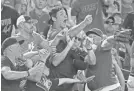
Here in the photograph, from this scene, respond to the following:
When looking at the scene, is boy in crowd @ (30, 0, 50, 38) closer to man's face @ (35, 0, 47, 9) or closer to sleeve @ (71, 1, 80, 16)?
man's face @ (35, 0, 47, 9)

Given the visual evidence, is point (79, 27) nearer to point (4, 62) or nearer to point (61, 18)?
point (61, 18)

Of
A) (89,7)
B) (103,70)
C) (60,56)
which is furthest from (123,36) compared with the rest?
(89,7)

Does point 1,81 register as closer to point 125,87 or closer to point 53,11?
point 53,11

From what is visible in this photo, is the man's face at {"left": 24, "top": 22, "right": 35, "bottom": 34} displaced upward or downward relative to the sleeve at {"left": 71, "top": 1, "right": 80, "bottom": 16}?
downward

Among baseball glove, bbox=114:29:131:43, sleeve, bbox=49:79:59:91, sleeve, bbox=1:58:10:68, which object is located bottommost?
sleeve, bbox=49:79:59:91

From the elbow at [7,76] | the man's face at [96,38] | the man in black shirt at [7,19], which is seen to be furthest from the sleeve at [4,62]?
the man in black shirt at [7,19]

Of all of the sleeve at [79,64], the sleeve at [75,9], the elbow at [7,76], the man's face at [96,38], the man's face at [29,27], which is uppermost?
the sleeve at [75,9]

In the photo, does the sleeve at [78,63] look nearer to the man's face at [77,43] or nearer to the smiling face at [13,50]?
the man's face at [77,43]

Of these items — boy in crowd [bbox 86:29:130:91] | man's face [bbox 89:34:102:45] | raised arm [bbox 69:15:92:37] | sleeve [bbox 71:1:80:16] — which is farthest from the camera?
sleeve [bbox 71:1:80:16]

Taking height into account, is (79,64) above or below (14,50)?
below

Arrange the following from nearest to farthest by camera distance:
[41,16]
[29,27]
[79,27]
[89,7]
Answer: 1. [29,27]
2. [79,27]
3. [89,7]
4. [41,16]

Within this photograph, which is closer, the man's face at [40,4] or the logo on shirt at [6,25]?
the logo on shirt at [6,25]

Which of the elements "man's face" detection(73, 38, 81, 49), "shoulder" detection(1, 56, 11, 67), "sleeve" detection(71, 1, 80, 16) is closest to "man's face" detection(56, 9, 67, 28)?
"man's face" detection(73, 38, 81, 49)

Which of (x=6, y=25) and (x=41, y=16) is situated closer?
(x=6, y=25)
